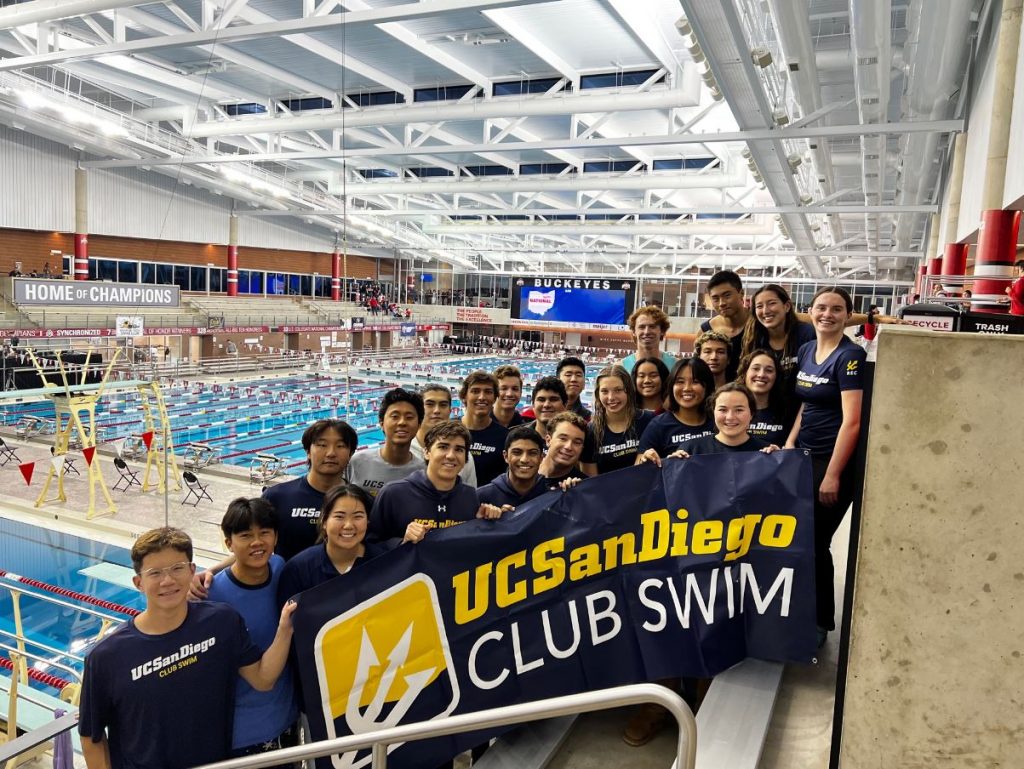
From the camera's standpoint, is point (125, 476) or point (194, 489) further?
point (125, 476)

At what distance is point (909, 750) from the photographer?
163 centimetres

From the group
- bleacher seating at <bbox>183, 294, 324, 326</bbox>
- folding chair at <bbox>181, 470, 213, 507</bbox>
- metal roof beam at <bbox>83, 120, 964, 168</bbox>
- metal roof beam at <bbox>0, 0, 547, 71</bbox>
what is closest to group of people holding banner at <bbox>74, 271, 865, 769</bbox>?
metal roof beam at <bbox>83, 120, 964, 168</bbox>

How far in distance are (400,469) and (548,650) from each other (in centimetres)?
105

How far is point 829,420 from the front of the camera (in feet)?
9.46

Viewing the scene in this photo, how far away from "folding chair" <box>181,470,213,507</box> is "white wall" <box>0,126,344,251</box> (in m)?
8.47

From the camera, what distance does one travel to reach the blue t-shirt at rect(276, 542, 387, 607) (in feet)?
7.84

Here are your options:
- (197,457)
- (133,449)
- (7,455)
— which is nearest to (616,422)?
(197,457)

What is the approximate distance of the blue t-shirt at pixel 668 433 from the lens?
3.04 meters

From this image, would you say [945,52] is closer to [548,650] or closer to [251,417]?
[548,650]

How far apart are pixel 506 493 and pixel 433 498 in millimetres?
307

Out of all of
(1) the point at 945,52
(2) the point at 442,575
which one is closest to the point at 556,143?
(1) the point at 945,52

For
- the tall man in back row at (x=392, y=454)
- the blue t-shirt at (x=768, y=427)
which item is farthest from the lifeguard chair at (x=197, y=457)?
the blue t-shirt at (x=768, y=427)

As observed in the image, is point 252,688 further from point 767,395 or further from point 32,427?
point 32,427

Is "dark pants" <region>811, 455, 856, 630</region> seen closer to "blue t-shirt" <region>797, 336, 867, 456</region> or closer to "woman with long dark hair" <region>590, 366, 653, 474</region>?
Result: "blue t-shirt" <region>797, 336, 867, 456</region>
